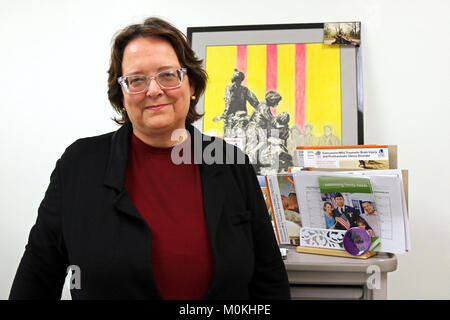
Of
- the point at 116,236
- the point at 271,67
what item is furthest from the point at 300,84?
the point at 116,236

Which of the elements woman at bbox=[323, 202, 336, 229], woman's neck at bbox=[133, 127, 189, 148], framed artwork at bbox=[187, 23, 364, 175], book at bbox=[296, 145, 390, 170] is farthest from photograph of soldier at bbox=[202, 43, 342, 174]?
woman's neck at bbox=[133, 127, 189, 148]

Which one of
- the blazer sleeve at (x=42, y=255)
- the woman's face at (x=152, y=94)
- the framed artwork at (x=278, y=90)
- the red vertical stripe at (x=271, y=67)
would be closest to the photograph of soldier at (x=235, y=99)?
the framed artwork at (x=278, y=90)

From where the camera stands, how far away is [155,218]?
36.1 inches

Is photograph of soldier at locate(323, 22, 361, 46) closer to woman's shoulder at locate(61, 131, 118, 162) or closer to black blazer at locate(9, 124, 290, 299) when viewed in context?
black blazer at locate(9, 124, 290, 299)

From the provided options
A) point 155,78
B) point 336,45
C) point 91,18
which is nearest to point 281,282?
point 155,78

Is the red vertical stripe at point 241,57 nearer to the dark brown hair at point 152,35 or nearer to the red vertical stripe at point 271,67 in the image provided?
the red vertical stripe at point 271,67

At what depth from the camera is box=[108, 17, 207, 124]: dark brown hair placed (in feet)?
3.33

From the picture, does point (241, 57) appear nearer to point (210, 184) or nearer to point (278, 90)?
point (278, 90)

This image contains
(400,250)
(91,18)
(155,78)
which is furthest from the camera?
(91,18)

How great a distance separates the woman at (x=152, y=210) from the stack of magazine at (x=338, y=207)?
8.8 inches

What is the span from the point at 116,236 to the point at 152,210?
0.36ft

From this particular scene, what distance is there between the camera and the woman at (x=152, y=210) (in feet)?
2.84
